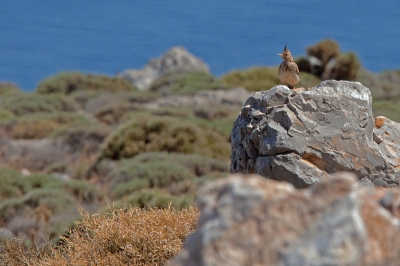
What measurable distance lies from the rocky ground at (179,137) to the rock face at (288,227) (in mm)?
39

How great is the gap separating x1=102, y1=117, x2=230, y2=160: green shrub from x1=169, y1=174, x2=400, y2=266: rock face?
1383cm

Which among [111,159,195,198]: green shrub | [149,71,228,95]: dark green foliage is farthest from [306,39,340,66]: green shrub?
[111,159,195,198]: green shrub

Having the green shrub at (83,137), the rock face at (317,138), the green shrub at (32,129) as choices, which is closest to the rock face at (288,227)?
the rock face at (317,138)

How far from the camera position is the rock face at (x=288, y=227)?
6.90 feet

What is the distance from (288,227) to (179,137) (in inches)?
565

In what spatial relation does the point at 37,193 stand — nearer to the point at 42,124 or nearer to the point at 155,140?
the point at 155,140

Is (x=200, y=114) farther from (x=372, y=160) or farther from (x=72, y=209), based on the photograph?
(x=372, y=160)

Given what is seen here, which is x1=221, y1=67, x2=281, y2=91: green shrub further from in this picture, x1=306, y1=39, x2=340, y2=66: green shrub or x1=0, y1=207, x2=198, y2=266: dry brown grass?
x1=0, y1=207, x2=198, y2=266: dry brown grass

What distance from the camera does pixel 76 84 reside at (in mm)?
33094

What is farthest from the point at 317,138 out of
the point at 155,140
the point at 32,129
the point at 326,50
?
the point at 326,50

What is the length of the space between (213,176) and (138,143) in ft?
11.1

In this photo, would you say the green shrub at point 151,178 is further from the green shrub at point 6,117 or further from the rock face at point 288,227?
the rock face at point 288,227

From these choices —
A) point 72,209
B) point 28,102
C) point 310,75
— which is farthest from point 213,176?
point 310,75

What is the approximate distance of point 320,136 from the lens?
4.65 m
